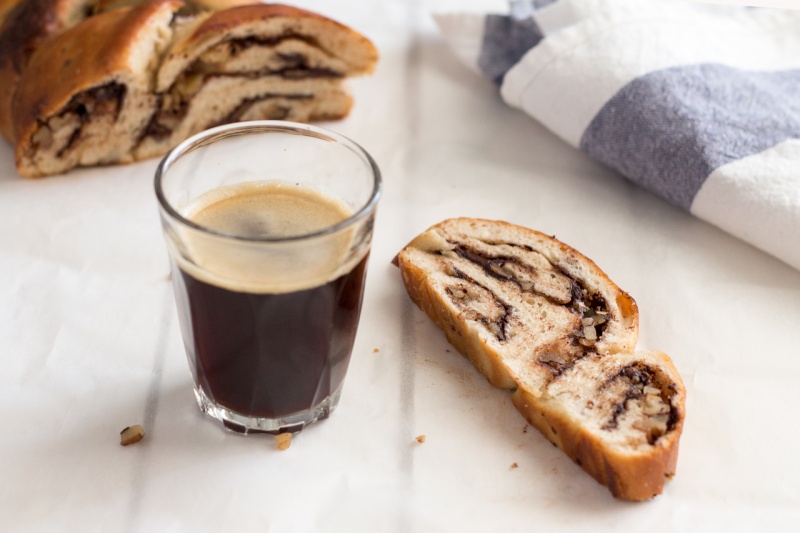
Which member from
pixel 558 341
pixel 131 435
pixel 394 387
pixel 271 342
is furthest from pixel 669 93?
pixel 131 435

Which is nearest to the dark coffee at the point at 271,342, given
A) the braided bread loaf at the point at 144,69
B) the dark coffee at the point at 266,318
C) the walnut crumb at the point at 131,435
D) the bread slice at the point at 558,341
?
the dark coffee at the point at 266,318

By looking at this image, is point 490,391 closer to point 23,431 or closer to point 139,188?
point 23,431

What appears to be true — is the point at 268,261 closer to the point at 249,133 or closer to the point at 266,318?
the point at 266,318

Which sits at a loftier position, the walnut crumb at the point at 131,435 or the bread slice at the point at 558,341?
the bread slice at the point at 558,341

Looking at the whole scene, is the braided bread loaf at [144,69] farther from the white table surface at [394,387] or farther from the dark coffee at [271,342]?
the dark coffee at [271,342]

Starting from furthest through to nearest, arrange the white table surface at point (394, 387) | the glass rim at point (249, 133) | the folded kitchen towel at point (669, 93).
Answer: the folded kitchen towel at point (669, 93), the white table surface at point (394, 387), the glass rim at point (249, 133)

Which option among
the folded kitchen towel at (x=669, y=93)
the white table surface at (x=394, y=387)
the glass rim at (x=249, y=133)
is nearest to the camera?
the glass rim at (x=249, y=133)

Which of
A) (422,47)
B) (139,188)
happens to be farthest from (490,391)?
(422,47)
